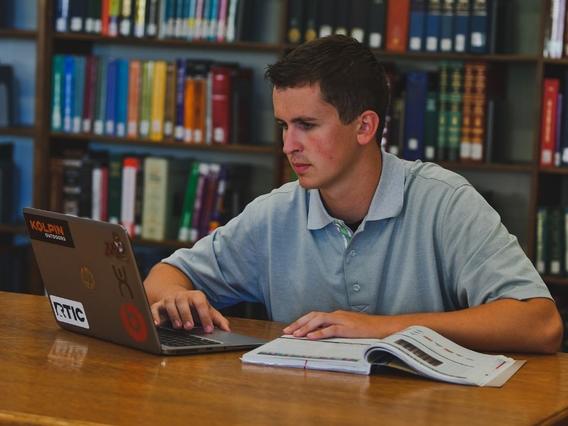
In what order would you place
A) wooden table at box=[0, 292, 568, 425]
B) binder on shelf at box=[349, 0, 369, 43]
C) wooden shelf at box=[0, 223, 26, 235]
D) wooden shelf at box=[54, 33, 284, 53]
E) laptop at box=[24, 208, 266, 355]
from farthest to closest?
wooden shelf at box=[0, 223, 26, 235]
wooden shelf at box=[54, 33, 284, 53]
binder on shelf at box=[349, 0, 369, 43]
laptop at box=[24, 208, 266, 355]
wooden table at box=[0, 292, 568, 425]

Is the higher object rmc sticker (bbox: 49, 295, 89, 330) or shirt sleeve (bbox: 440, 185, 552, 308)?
shirt sleeve (bbox: 440, 185, 552, 308)

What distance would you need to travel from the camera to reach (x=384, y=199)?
6.97ft

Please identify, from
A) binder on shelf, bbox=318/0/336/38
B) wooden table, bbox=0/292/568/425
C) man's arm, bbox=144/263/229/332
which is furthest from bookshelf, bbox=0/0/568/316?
wooden table, bbox=0/292/568/425

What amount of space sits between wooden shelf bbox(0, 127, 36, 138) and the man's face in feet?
7.98

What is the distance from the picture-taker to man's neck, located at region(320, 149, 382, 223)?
7.01 feet

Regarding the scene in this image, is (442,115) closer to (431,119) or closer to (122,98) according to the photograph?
(431,119)

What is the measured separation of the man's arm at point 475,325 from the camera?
5.89 ft

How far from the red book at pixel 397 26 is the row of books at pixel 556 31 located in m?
0.47

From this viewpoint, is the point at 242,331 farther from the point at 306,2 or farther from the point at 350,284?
the point at 306,2

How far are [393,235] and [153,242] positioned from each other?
7.06ft

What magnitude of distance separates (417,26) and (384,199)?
1.84 meters

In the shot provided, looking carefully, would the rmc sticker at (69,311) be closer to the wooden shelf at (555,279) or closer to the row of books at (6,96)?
the wooden shelf at (555,279)

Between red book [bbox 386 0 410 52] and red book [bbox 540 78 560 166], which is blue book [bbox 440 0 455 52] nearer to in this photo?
red book [bbox 386 0 410 52]

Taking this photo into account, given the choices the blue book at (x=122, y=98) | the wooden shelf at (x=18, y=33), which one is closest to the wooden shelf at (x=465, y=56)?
the blue book at (x=122, y=98)
